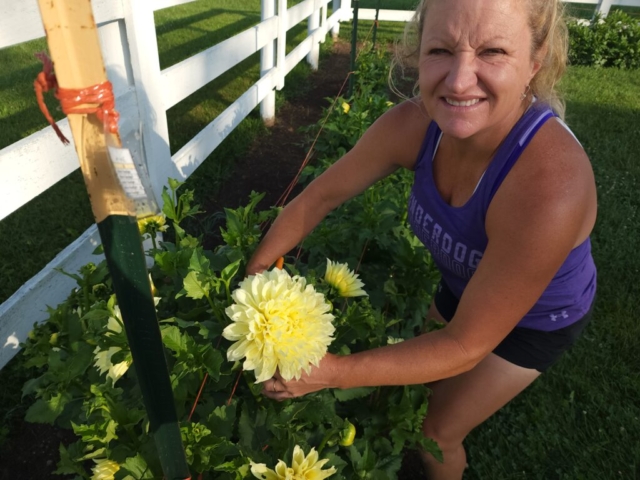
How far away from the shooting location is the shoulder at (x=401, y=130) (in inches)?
64.3

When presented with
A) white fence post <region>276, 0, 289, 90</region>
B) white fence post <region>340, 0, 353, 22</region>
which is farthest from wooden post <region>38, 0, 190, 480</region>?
white fence post <region>340, 0, 353, 22</region>

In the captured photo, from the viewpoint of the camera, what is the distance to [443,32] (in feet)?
3.98

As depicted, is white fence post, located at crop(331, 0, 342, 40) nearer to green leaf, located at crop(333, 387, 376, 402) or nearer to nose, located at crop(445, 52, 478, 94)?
nose, located at crop(445, 52, 478, 94)

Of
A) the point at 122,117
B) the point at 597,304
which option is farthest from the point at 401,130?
the point at 597,304

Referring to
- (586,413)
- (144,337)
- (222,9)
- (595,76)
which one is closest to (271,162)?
(586,413)

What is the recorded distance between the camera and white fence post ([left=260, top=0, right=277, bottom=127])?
4.57 metres

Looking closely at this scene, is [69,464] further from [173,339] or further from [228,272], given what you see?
[228,272]

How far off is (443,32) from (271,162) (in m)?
3.07

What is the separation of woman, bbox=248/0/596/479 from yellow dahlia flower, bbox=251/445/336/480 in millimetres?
164

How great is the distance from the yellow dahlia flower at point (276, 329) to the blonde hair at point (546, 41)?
0.79m

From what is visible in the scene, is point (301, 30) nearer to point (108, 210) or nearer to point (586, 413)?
point (586, 413)

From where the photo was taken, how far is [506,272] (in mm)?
1186

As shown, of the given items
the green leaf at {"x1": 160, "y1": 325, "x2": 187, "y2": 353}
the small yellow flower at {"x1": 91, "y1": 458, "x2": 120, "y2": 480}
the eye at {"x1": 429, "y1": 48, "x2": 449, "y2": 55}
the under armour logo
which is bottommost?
the small yellow flower at {"x1": 91, "y1": 458, "x2": 120, "y2": 480}

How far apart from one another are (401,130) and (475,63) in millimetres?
443
